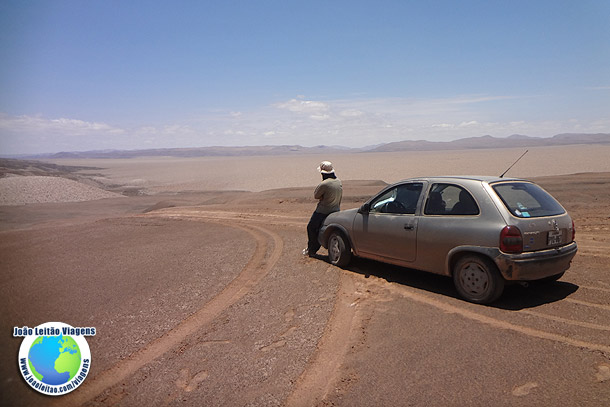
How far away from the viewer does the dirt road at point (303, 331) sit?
364cm

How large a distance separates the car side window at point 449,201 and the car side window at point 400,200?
Answer: 0.26 meters

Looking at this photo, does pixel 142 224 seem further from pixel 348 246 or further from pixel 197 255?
pixel 348 246

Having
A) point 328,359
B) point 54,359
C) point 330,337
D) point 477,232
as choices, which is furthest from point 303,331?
point 54,359

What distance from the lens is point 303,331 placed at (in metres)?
4.80

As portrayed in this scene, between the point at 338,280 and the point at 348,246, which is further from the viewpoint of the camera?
Result: the point at 348,246

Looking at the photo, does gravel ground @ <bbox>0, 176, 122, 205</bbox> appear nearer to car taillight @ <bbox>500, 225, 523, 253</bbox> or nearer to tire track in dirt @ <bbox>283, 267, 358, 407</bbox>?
tire track in dirt @ <bbox>283, 267, 358, 407</bbox>

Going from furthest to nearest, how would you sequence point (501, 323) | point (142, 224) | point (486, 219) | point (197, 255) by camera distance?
1. point (142, 224)
2. point (197, 255)
3. point (486, 219)
4. point (501, 323)

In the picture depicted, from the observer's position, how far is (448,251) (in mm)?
5504

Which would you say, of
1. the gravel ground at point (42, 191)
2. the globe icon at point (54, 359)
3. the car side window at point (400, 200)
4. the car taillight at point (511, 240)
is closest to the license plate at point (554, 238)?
the car taillight at point (511, 240)

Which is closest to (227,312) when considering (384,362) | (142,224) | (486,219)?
(384,362)

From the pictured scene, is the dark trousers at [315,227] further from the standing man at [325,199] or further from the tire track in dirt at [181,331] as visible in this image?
the tire track in dirt at [181,331]

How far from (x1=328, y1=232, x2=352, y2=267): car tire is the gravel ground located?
2766 centimetres

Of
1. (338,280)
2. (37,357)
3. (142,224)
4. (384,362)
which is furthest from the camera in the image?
(142,224)

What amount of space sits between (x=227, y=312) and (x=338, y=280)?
1.90m
